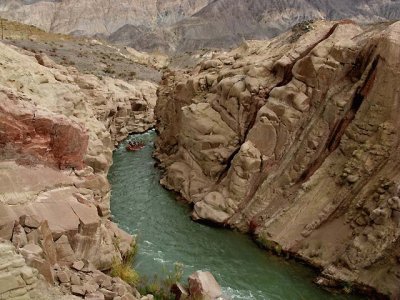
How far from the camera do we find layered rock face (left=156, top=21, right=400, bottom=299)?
96.2ft

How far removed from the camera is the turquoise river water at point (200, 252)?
27.4 meters

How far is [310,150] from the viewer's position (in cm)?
3447

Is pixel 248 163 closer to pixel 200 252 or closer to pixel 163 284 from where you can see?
pixel 200 252

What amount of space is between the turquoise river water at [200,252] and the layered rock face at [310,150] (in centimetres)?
124

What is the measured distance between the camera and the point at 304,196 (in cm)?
3288

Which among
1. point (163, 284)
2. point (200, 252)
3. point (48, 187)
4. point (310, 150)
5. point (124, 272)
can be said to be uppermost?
point (310, 150)

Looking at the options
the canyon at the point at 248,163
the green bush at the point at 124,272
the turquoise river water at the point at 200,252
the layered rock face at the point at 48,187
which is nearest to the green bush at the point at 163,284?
the green bush at the point at 124,272

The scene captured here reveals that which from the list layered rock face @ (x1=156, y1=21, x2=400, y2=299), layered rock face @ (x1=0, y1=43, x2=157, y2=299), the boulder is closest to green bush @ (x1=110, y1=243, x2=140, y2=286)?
layered rock face @ (x1=0, y1=43, x2=157, y2=299)

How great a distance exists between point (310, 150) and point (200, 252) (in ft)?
35.3

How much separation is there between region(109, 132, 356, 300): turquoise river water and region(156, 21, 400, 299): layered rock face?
4.06 feet

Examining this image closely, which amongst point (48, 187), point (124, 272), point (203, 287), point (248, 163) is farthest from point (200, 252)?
point (48, 187)

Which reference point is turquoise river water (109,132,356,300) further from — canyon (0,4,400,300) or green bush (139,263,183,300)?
canyon (0,4,400,300)

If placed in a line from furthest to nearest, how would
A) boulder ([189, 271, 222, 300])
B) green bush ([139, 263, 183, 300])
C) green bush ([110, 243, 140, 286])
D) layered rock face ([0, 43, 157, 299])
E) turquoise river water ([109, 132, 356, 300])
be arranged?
1. turquoise river water ([109, 132, 356, 300])
2. green bush ([110, 243, 140, 286])
3. green bush ([139, 263, 183, 300])
4. boulder ([189, 271, 222, 300])
5. layered rock face ([0, 43, 157, 299])

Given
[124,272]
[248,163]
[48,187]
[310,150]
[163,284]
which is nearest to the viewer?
[48,187]
